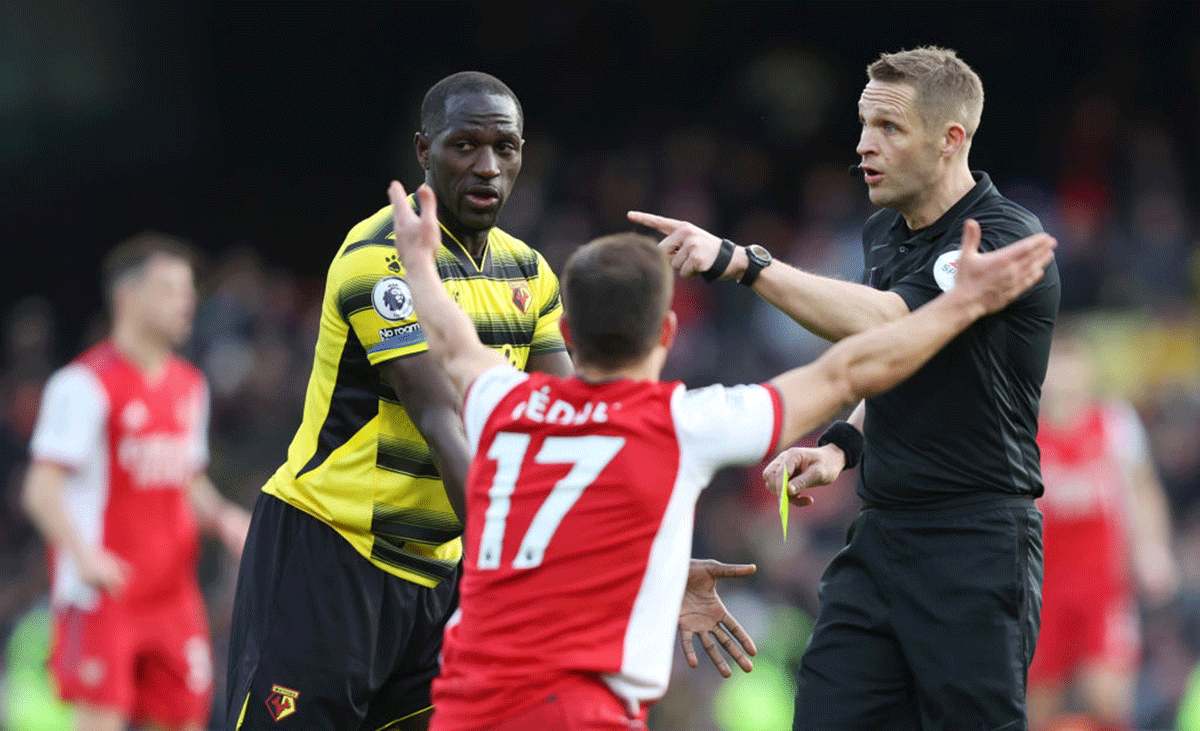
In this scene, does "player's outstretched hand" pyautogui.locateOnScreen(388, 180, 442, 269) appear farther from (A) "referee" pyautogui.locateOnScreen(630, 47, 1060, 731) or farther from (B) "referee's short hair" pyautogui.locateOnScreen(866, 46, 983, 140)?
(B) "referee's short hair" pyautogui.locateOnScreen(866, 46, 983, 140)

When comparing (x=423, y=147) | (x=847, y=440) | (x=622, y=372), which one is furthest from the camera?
(x=847, y=440)

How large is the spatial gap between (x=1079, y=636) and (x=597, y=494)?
710 centimetres

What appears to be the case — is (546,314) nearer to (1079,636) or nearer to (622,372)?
(622,372)

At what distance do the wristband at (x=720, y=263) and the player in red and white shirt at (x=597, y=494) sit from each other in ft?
1.95

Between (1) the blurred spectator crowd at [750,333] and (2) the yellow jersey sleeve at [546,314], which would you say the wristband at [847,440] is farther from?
(1) the blurred spectator crowd at [750,333]

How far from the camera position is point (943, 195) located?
5.00 meters

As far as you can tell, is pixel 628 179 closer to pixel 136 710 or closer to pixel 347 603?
pixel 136 710

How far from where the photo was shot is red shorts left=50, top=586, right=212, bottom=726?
7930 millimetres

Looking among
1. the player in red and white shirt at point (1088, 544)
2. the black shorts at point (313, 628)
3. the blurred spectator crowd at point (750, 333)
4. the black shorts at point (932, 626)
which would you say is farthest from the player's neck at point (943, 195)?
the blurred spectator crowd at point (750, 333)

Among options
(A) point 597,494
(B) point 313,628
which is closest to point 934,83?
(A) point 597,494

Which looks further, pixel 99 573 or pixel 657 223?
pixel 99 573

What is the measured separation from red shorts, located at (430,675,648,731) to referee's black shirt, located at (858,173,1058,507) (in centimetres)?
156

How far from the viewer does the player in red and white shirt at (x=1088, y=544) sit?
9.79 meters

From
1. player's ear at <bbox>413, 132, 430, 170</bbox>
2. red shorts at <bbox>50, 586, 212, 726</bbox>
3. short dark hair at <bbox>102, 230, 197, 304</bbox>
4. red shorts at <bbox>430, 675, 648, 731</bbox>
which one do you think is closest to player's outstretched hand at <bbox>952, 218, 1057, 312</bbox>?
red shorts at <bbox>430, 675, 648, 731</bbox>
